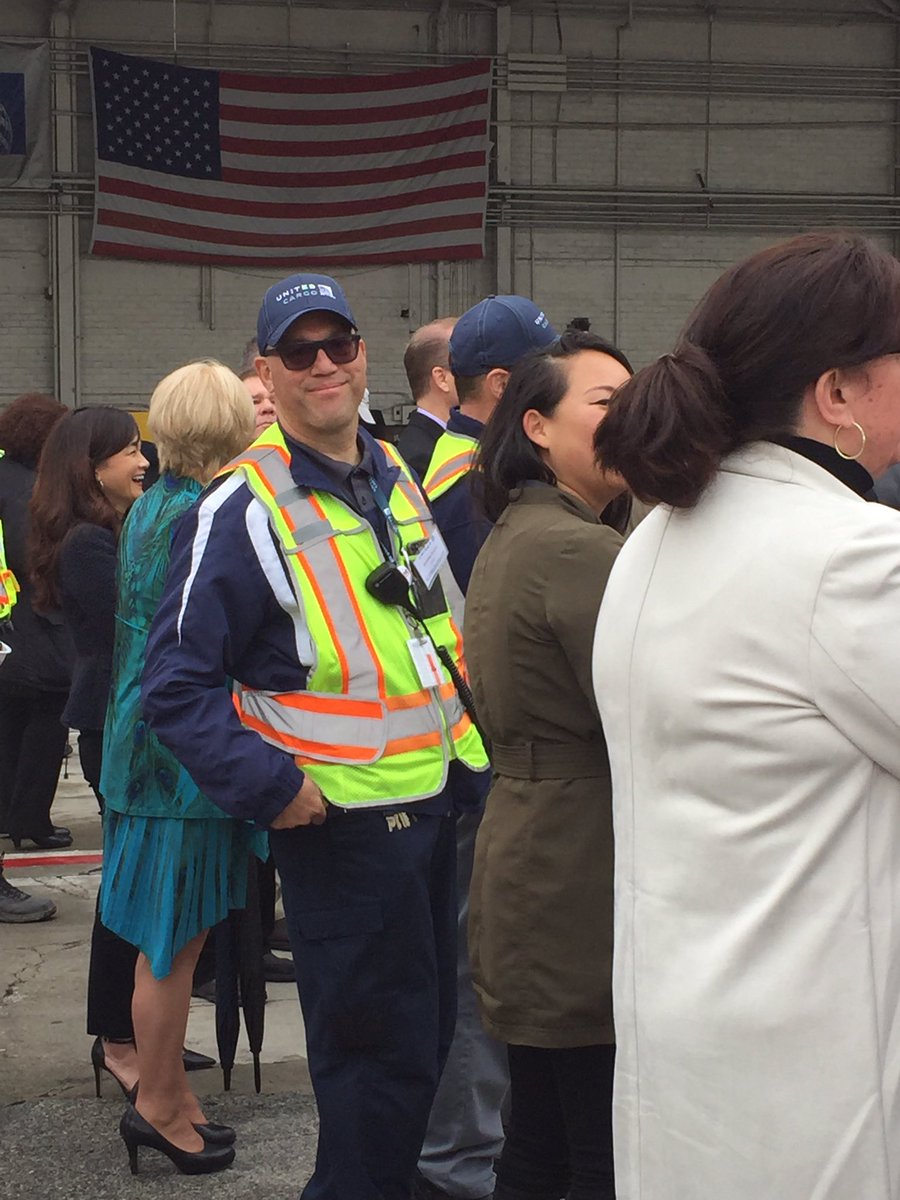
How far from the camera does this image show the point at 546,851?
230 centimetres

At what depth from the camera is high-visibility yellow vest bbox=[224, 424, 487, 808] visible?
108 inches

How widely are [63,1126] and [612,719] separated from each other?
8.50 ft

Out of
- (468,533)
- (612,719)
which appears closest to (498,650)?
(612,719)

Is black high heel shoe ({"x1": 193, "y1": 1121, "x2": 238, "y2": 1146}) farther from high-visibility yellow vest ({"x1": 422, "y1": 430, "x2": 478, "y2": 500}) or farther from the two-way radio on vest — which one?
high-visibility yellow vest ({"x1": 422, "y1": 430, "x2": 478, "y2": 500})

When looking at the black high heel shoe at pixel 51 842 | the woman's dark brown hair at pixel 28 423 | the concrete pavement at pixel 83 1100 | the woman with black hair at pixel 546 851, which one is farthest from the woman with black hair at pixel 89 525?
the black high heel shoe at pixel 51 842

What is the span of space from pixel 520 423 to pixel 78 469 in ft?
7.15

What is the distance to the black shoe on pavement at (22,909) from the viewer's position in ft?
18.6

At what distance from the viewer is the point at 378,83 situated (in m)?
15.2

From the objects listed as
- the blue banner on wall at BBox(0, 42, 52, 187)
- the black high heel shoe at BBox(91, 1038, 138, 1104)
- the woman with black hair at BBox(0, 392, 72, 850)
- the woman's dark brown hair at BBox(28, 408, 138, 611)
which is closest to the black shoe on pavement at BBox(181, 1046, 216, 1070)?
the black high heel shoe at BBox(91, 1038, 138, 1104)

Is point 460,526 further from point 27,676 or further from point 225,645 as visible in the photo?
point 27,676

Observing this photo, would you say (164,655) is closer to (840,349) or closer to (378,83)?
(840,349)

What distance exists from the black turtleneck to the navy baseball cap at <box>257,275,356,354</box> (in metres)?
1.50

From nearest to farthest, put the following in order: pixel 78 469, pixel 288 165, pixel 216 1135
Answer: pixel 216 1135 < pixel 78 469 < pixel 288 165

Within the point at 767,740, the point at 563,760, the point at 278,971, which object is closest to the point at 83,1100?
the point at 278,971
